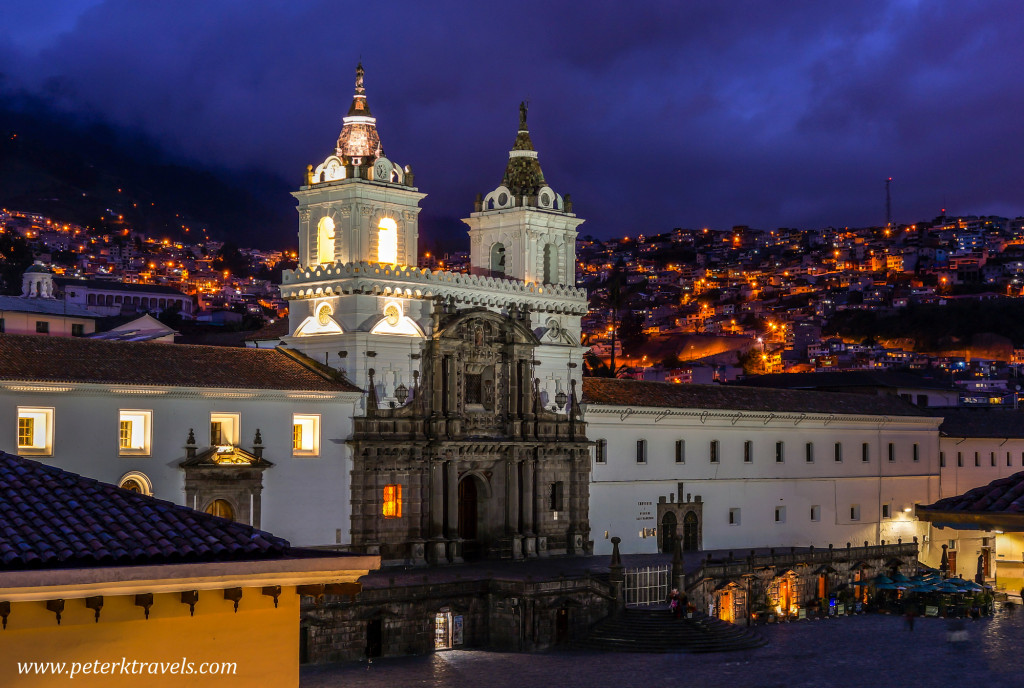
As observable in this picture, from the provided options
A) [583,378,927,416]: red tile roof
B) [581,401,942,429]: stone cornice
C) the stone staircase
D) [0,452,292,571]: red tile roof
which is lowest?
the stone staircase

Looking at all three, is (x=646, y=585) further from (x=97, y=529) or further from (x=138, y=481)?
(x=97, y=529)

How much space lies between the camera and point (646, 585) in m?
46.7

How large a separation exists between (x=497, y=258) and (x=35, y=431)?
823 inches

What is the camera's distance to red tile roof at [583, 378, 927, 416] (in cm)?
5628

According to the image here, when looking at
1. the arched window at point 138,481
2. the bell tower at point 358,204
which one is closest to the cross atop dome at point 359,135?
the bell tower at point 358,204

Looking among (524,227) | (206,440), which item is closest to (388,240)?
(524,227)

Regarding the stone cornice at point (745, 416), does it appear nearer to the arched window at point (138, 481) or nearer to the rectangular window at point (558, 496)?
the rectangular window at point (558, 496)

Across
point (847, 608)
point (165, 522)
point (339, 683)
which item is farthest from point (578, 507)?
point (165, 522)

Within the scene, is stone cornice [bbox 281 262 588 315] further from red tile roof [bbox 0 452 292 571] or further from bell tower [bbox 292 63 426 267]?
red tile roof [bbox 0 452 292 571]

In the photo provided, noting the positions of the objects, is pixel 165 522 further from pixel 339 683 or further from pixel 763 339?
pixel 763 339

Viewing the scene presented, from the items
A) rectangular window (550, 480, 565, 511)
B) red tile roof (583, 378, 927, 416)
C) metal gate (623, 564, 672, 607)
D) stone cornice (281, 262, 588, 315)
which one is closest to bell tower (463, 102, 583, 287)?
stone cornice (281, 262, 588, 315)

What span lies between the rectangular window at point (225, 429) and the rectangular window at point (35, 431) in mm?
5219

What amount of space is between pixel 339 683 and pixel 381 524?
11.8 metres

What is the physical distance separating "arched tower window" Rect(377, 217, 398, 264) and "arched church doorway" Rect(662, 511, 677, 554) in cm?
1522
